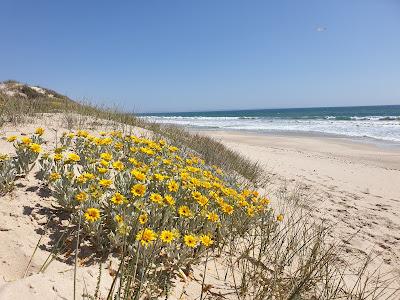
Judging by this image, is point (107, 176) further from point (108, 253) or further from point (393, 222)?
point (393, 222)

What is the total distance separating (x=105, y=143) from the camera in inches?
167

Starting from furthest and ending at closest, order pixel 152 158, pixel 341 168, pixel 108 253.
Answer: pixel 341 168
pixel 152 158
pixel 108 253

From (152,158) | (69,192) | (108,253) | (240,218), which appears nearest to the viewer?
(108,253)

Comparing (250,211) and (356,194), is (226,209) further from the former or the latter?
(356,194)

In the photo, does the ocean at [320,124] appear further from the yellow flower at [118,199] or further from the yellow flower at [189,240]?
the yellow flower at [189,240]

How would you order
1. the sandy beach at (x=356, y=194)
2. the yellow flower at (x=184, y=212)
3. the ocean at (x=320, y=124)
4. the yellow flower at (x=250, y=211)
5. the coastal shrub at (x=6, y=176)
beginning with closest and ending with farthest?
the yellow flower at (x=184, y=212) → the coastal shrub at (x=6, y=176) → the yellow flower at (x=250, y=211) → the sandy beach at (x=356, y=194) → the ocean at (x=320, y=124)

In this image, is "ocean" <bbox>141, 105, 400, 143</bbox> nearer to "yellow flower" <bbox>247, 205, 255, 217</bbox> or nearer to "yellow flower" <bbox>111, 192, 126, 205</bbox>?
"yellow flower" <bbox>247, 205, 255, 217</bbox>

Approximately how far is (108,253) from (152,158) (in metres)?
1.87

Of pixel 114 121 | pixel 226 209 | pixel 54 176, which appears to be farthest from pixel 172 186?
pixel 114 121

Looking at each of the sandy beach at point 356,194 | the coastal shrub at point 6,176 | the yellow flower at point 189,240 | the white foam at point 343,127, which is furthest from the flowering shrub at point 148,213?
the white foam at point 343,127

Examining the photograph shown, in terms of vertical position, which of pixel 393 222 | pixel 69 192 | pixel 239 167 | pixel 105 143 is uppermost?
pixel 105 143

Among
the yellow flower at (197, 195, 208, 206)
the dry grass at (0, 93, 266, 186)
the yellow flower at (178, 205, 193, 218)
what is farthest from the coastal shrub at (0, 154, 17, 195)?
the dry grass at (0, 93, 266, 186)

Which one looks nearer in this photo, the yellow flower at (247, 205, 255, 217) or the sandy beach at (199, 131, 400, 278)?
the yellow flower at (247, 205, 255, 217)

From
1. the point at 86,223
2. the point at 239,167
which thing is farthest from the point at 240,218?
the point at 239,167
